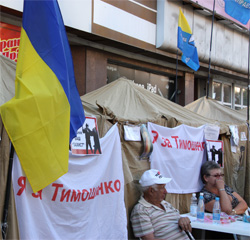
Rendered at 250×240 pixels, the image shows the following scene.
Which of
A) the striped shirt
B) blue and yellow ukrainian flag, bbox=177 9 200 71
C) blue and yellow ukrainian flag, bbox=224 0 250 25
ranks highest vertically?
blue and yellow ukrainian flag, bbox=224 0 250 25

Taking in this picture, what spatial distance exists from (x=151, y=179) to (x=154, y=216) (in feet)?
1.40

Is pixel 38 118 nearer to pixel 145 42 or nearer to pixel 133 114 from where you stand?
pixel 133 114

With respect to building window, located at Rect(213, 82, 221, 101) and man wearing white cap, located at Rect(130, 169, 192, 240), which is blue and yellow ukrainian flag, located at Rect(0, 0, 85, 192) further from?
building window, located at Rect(213, 82, 221, 101)

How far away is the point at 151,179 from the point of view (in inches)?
180

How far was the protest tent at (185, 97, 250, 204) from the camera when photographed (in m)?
7.20

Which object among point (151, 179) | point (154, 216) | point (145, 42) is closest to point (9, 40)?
point (145, 42)

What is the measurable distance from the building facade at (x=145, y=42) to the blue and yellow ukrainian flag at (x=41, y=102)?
150 inches

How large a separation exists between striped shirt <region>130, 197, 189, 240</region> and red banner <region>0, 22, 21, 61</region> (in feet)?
13.0

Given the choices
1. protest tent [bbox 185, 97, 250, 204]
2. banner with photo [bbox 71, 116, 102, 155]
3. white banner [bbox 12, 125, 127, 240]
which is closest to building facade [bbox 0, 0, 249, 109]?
protest tent [bbox 185, 97, 250, 204]

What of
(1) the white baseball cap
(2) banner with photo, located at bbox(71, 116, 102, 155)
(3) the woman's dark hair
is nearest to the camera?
(2) banner with photo, located at bbox(71, 116, 102, 155)

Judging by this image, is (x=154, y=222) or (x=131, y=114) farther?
(x=131, y=114)

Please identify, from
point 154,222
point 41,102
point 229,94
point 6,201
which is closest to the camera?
point 41,102

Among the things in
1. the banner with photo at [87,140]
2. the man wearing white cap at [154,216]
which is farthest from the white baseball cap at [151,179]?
the banner with photo at [87,140]

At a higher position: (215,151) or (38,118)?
(38,118)
